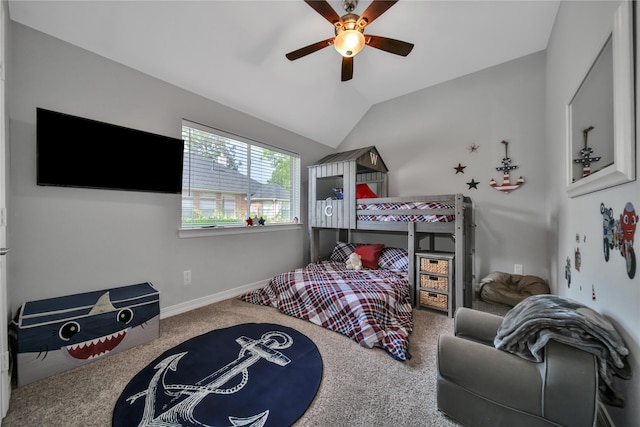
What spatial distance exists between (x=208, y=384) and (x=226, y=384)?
0.10m

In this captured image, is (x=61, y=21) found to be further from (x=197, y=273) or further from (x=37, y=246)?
(x=197, y=273)

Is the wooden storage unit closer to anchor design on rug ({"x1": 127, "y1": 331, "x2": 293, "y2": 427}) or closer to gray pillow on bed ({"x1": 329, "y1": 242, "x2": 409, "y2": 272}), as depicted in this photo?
gray pillow on bed ({"x1": 329, "y1": 242, "x2": 409, "y2": 272})

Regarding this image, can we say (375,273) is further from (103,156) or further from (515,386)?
(103,156)

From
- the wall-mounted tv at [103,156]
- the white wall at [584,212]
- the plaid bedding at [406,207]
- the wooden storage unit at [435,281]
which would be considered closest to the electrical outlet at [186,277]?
the wall-mounted tv at [103,156]

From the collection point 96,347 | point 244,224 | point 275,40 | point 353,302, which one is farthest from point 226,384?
point 275,40

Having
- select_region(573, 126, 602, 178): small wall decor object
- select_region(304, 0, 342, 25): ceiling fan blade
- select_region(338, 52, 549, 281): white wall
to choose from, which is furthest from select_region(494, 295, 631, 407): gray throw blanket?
select_region(338, 52, 549, 281): white wall

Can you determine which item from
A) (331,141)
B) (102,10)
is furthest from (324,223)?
(102,10)

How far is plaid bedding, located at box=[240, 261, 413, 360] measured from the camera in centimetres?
186

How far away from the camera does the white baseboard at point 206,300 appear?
7.44 feet

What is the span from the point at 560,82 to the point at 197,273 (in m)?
3.79

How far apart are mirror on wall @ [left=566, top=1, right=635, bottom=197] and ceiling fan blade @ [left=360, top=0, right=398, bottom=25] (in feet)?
3.53

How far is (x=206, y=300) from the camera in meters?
2.54

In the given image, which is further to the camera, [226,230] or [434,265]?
[226,230]

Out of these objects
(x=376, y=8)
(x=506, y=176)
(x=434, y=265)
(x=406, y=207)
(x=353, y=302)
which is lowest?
(x=353, y=302)
